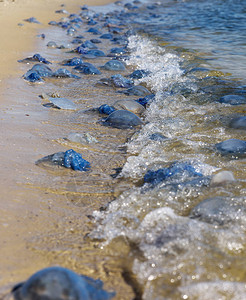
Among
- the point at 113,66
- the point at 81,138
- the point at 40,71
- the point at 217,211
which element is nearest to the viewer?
the point at 217,211

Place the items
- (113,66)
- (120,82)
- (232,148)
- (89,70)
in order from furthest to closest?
(113,66) → (89,70) → (120,82) → (232,148)

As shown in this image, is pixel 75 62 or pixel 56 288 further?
pixel 75 62

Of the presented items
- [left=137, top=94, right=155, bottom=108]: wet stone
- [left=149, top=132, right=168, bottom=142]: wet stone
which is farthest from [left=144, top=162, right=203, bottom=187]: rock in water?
[left=137, top=94, right=155, bottom=108]: wet stone

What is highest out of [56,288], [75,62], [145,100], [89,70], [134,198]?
[56,288]

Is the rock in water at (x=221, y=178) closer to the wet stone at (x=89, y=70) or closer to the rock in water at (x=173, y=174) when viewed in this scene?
the rock in water at (x=173, y=174)

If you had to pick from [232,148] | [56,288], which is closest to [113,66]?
[232,148]

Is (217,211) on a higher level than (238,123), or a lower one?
higher

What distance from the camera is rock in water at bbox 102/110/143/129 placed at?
138 inches

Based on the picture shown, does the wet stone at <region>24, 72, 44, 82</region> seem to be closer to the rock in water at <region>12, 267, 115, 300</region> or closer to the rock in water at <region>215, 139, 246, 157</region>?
the rock in water at <region>215, 139, 246, 157</region>

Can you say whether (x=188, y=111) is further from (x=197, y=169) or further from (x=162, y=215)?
(x=162, y=215)

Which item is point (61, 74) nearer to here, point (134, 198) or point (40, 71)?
point (40, 71)

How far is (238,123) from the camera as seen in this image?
3.50 m

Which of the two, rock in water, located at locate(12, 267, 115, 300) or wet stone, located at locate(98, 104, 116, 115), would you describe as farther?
wet stone, located at locate(98, 104, 116, 115)

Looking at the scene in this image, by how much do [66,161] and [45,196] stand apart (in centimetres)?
41
